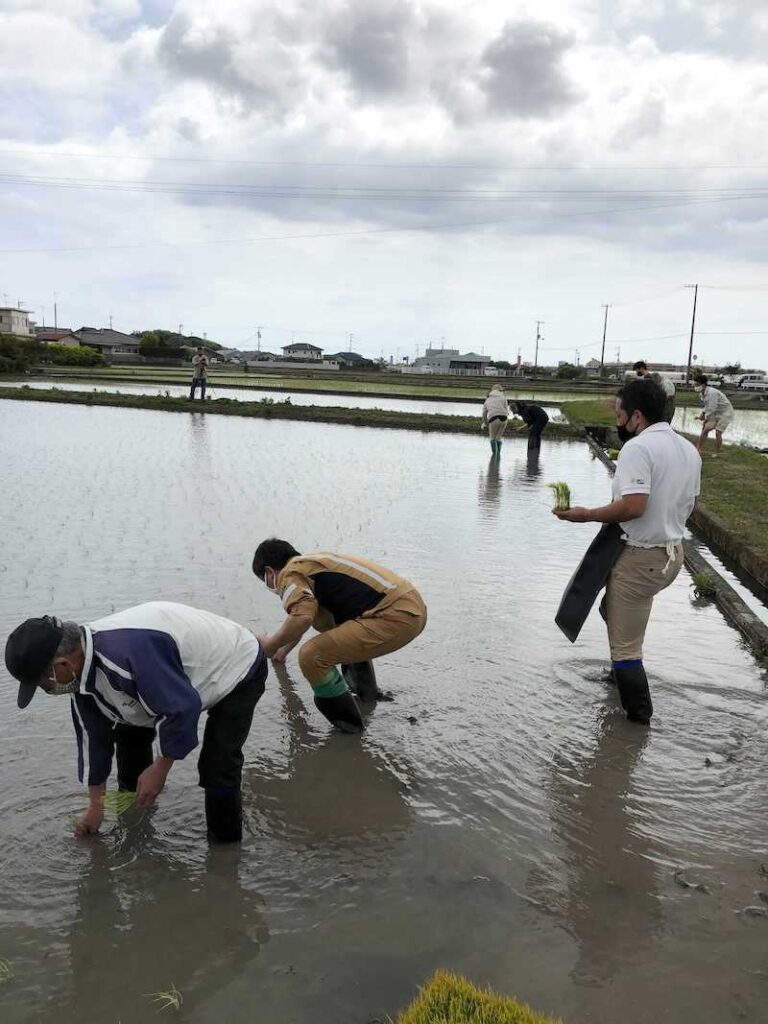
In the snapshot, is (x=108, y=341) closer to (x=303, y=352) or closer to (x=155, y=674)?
(x=303, y=352)

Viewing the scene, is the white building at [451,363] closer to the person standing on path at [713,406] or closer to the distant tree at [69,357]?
the distant tree at [69,357]

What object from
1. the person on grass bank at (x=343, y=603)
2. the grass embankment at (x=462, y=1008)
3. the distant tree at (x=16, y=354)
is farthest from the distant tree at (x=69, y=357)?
the grass embankment at (x=462, y=1008)

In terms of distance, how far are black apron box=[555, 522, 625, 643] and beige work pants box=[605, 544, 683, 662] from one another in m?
0.06

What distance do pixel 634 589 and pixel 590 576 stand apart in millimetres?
253

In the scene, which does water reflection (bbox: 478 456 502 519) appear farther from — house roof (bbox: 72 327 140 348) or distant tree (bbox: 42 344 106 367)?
house roof (bbox: 72 327 140 348)

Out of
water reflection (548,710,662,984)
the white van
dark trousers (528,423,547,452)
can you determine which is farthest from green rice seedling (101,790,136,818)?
the white van

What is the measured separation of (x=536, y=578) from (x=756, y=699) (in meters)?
2.93

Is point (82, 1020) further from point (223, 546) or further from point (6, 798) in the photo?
point (223, 546)

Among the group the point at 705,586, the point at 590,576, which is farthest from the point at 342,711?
the point at 705,586

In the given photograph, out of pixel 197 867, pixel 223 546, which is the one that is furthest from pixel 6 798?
pixel 223 546

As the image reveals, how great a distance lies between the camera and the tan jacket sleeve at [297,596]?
3.85 meters

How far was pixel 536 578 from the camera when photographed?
7.86 meters

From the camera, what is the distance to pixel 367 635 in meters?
4.14

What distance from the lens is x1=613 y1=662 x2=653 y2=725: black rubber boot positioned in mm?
4613
